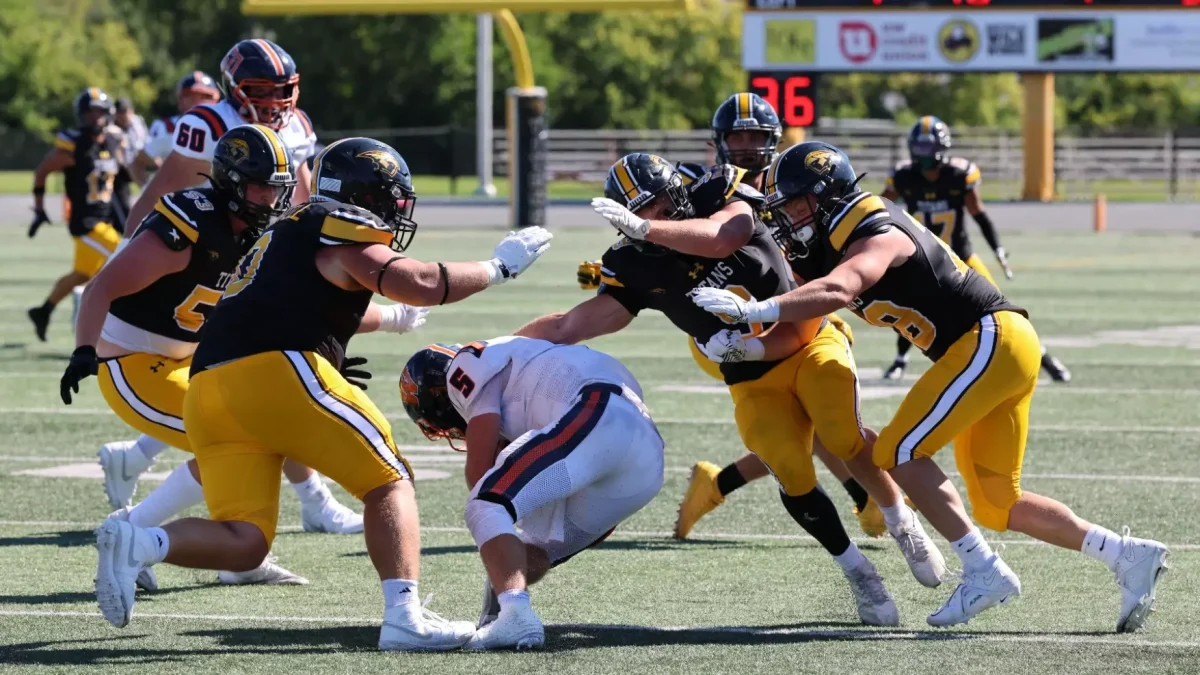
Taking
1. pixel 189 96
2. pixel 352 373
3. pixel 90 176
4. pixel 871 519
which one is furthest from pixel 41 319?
pixel 352 373

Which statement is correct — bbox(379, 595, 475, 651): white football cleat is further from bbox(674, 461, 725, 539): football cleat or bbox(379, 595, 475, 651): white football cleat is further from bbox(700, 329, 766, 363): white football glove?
bbox(674, 461, 725, 539): football cleat

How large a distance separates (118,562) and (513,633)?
1033 mm

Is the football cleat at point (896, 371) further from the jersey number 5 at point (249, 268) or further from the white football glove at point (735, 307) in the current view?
the jersey number 5 at point (249, 268)

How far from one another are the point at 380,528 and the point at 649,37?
5084 centimetres

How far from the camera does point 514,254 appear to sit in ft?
17.0

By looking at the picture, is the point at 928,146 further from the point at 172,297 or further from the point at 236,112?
the point at 172,297

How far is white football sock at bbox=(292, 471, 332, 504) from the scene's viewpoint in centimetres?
691

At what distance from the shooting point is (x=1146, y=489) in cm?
A: 773

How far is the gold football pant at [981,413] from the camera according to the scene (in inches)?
213

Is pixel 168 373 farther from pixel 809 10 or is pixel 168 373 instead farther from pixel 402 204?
pixel 809 10

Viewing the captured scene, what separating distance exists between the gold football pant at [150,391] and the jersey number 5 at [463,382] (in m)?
1.25

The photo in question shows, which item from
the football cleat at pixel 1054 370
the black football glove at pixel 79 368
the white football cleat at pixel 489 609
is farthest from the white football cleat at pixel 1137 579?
the football cleat at pixel 1054 370

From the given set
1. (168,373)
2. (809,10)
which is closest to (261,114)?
(168,373)

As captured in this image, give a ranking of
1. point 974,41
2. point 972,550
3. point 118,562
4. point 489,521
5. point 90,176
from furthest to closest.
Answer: point 974,41 < point 90,176 < point 972,550 < point 489,521 < point 118,562
